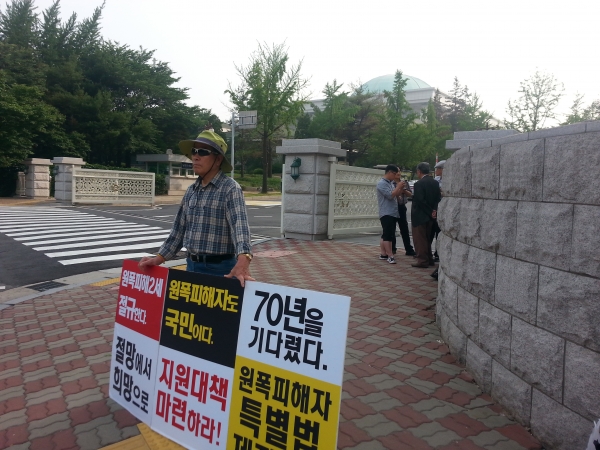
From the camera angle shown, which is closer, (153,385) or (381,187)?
(153,385)

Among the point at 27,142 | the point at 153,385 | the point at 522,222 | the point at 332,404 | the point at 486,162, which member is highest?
the point at 27,142

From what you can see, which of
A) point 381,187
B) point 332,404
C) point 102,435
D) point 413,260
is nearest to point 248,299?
point 332,404

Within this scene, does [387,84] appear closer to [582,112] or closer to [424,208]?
[582,112]

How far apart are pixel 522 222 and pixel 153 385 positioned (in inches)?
98.9

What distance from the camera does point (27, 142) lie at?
27.9m

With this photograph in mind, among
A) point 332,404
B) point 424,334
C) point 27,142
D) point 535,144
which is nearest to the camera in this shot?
point 332,404

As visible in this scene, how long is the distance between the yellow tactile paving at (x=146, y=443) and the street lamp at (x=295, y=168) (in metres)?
9.21

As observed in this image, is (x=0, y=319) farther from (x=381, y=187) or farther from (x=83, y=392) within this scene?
(x=381, y=187)

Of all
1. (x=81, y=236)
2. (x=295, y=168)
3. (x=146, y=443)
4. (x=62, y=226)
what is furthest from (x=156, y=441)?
(x=62, y=226)

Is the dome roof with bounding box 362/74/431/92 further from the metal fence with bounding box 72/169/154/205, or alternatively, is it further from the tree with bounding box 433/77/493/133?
the metal fence with bounding box 72/169/154/205

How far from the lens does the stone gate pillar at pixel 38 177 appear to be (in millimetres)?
26031

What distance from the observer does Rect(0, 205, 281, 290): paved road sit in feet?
28.8

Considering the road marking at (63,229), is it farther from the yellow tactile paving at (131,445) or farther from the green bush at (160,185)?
the green bush at (160,185)

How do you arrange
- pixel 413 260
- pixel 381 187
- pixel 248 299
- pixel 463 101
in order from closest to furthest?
pixel 248 299, pixel 381 187, pixel 413 260, pixel 463 101
